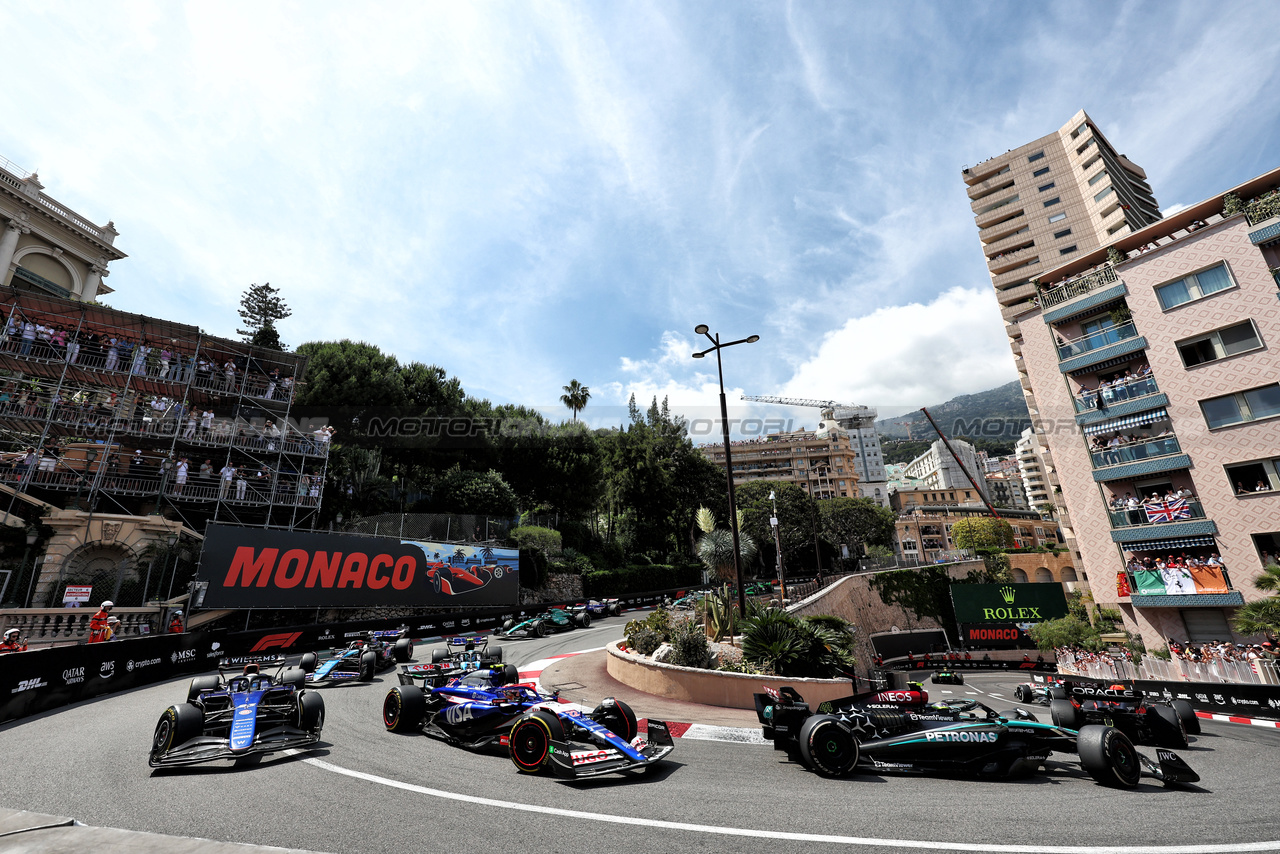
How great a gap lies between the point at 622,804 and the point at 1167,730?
31.9 ft

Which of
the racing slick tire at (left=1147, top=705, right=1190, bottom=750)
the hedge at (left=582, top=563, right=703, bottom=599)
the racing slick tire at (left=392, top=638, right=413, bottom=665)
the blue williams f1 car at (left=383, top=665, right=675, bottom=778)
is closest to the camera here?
the blue williams f1 car at (left=383, top=665, right=675, bottom=778)

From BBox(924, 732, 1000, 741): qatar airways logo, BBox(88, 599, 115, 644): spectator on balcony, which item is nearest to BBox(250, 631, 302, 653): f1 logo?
BBox(88, 599, 115, 644): spectator on balcony

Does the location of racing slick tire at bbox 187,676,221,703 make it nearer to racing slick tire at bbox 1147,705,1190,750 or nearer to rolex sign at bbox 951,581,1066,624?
racing slick tire at bbox 1147,705,1190,750

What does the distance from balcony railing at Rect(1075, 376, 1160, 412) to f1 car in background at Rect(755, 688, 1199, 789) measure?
2344 cm

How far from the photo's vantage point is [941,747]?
6574 millimetres

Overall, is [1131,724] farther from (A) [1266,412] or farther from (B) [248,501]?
(B) [248,501]

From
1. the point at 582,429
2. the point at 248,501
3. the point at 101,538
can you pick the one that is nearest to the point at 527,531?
the point at 582,429

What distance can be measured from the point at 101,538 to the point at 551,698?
22.1 meters

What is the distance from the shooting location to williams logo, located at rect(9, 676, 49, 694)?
9.93 meters

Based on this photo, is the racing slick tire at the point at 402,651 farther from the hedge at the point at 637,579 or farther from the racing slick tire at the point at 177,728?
the hedge at the point at 637,579

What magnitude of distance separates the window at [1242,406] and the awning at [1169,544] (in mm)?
4581

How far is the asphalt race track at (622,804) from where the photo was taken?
4.64m

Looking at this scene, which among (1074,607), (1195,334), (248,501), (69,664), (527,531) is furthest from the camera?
(527,531)

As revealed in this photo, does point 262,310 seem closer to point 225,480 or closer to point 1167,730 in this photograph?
point 225,480
